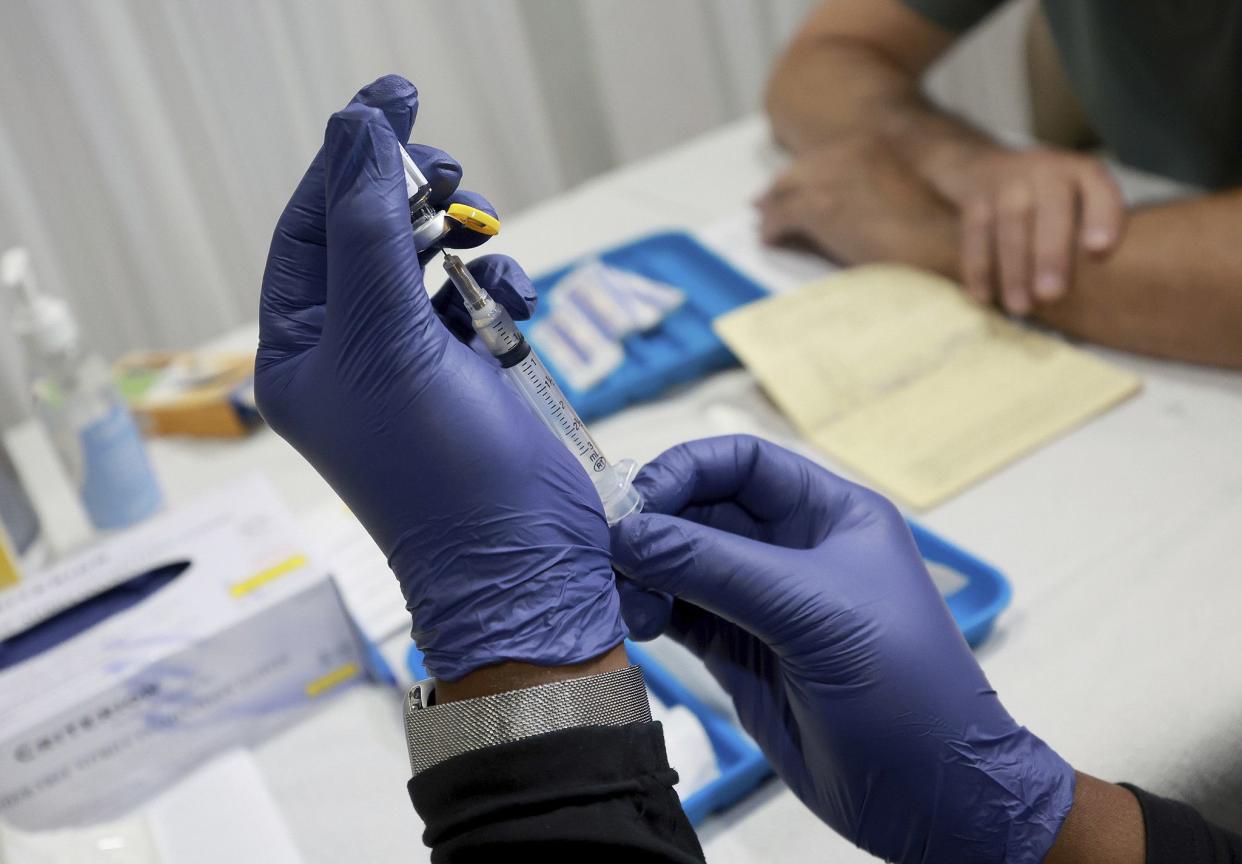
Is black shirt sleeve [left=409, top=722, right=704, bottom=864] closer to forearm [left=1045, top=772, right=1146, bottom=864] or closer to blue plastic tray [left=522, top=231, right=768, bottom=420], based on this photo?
forearm [left=1045, top=772, right=1146, bottom=864]

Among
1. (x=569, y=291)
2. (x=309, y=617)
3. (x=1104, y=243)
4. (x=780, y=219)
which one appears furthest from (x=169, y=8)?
(x=1104, y=243)

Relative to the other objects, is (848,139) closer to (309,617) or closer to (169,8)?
(309,617)

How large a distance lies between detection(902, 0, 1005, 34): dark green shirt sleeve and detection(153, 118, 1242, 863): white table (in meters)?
0.60

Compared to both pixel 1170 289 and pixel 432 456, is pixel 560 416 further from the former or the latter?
pixel 1170 289

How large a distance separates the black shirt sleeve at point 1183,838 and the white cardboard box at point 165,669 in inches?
19.9

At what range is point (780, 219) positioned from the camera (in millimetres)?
1157

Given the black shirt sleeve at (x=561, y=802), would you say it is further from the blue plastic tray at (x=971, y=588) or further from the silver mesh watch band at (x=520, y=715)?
the blue plastic tray at (x=971, y=588)

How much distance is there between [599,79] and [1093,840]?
1.74 meters

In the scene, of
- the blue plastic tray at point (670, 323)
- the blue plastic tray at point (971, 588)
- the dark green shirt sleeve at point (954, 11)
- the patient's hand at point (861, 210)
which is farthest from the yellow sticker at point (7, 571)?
the dark green shirt sleeve at point (954, 11)

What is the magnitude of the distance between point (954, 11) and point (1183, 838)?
1.08 metres

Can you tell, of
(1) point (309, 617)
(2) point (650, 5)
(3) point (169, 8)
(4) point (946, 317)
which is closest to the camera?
(1) point (309, 617)

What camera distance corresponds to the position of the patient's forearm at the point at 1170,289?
87cm

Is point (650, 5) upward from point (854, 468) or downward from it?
upward

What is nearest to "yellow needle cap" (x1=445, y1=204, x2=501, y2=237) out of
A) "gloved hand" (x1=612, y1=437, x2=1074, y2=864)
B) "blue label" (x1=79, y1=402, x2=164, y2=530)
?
"gloved hand" (x1=612, y1=437, x2=1074, y2=864)
